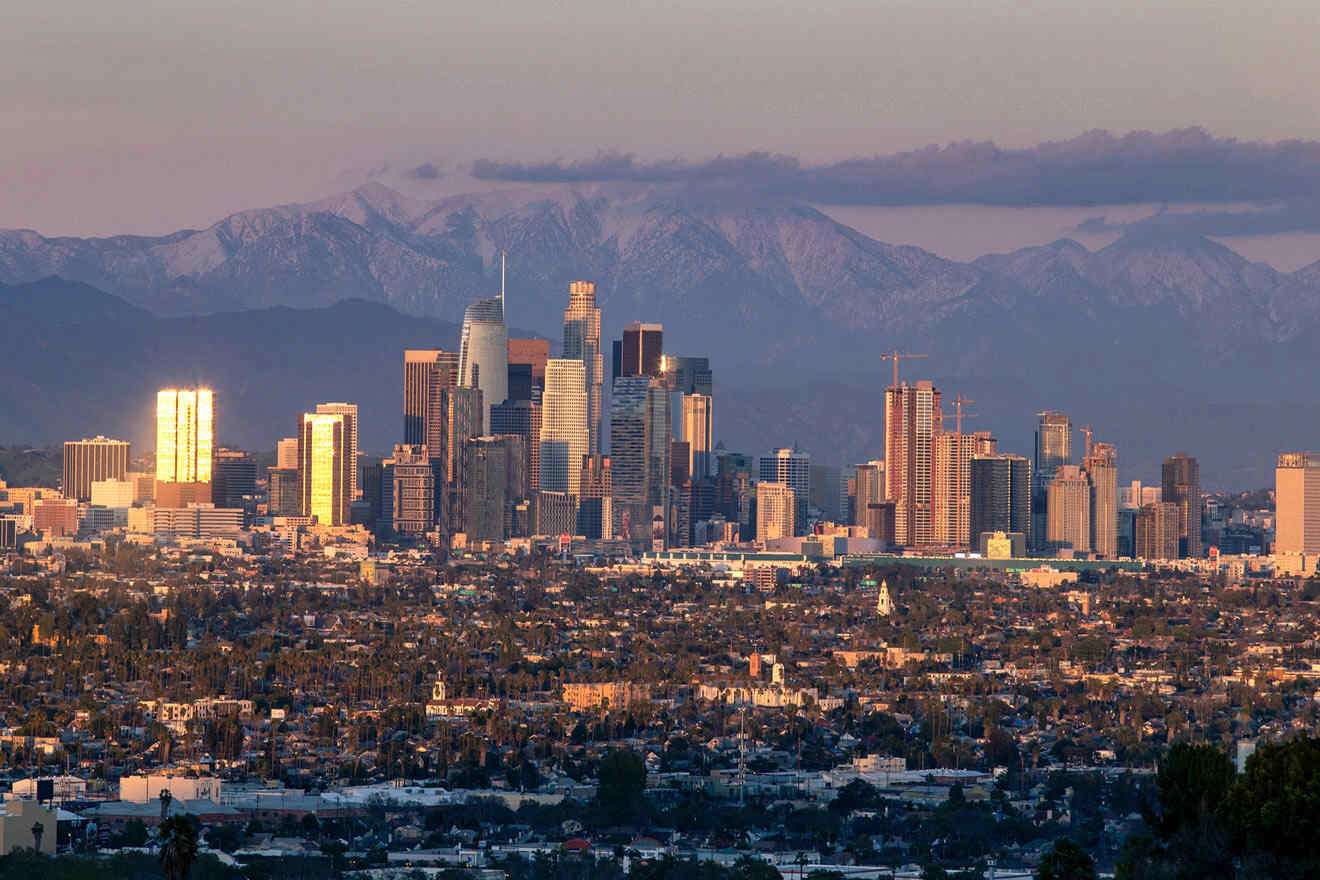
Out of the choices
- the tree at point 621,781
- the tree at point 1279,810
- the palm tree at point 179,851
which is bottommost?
the tree at point 621,781

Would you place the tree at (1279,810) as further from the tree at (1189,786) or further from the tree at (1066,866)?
the tree at (1066,866)

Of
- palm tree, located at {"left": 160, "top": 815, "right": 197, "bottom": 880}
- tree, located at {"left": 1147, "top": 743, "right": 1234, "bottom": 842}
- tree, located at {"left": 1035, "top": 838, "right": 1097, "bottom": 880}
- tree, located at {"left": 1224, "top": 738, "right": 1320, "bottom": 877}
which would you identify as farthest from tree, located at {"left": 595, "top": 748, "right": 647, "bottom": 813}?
tree, located at {"left": 1224, "top": 738, "right": 1320, "bottom": 877}

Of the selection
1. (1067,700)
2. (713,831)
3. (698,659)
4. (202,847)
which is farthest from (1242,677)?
(202,847)

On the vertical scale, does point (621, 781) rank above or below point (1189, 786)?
below

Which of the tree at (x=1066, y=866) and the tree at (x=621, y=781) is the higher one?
the tree at (x=1066, y=866)

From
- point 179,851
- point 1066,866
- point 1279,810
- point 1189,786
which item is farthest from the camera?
point 179,851

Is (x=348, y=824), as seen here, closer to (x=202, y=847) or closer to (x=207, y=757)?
(x=202, y=847)

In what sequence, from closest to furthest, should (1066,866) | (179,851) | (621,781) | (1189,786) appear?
(1189,786), (1066,866), (179,851), (621,781)

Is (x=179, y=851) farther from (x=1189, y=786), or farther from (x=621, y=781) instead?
(x=621, y=781)

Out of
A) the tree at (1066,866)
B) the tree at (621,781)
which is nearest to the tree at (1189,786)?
the tree at (1066,866)

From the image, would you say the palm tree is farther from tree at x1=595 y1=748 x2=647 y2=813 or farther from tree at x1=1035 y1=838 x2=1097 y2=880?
tree at x1=595 y1=748 x2=647 y2=813

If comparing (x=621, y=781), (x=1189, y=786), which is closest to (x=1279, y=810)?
(x=1189, y=786)
